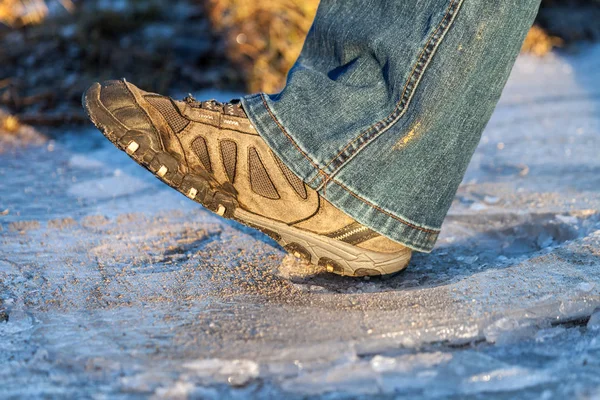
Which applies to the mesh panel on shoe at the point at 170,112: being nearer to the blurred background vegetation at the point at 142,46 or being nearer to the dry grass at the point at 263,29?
the blurred background vegetation at the point at 142,46

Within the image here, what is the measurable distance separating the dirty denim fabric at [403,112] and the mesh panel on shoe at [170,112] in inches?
6.1

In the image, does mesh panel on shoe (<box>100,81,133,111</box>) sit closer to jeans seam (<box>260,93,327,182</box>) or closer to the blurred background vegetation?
jeans seam (<box>260,93,327,182</box>)

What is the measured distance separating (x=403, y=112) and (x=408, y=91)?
0.15 ft

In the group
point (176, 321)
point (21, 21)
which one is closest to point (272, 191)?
point (176, 321)

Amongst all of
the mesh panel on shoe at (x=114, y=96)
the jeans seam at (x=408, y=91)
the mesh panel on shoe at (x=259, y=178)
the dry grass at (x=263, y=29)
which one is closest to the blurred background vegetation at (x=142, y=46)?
the dry grass at (x=263, y=29)

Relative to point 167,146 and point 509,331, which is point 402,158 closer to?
point 509,331

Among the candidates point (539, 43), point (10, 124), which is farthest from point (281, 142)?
point (539, 43)

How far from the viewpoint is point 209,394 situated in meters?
1.05

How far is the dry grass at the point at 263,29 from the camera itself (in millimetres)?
3602

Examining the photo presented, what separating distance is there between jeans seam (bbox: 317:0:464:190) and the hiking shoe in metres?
0.11

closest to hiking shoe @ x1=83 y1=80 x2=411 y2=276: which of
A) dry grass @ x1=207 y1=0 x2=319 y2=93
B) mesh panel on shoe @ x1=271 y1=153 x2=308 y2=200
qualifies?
mesh panel on shoe @ x1=271 y1=153 x2=308 y2=200

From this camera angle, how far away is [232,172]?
149 centimetres

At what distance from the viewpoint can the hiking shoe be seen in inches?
56.5

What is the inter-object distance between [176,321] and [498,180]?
1334mm
